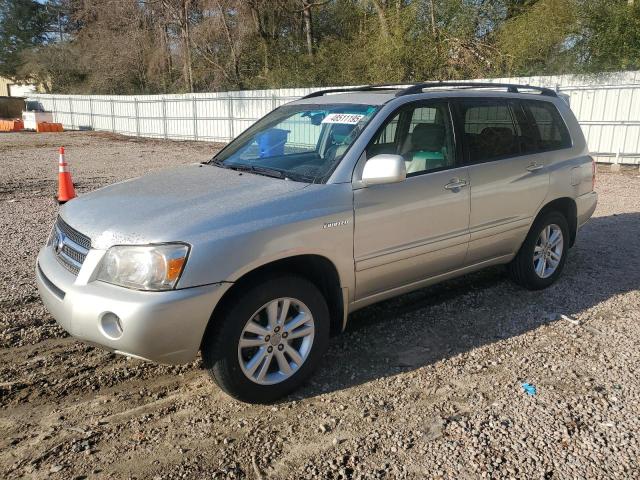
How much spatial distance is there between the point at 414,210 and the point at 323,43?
998 inches

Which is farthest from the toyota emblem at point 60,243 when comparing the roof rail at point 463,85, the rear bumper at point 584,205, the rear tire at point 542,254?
the rear bumper at point 584,205

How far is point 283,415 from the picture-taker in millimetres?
3238

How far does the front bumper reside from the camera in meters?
2.81

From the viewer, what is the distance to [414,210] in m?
3.87

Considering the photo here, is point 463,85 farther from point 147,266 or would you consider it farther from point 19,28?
point 19,28

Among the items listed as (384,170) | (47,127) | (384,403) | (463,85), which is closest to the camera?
(384,403)

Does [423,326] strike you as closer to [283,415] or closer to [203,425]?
[283,415]

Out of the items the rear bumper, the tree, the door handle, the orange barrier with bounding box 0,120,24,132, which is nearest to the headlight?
the door handle

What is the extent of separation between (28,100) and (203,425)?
40.6 metres

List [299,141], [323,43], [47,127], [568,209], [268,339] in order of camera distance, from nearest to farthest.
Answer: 1. [268,339]
2. [299,141]
3. [568,209]
4. [323,43]
5. [47,127]

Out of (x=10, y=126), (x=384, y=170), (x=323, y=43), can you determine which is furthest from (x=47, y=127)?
(x=384, y=170)

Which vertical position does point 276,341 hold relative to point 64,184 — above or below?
below

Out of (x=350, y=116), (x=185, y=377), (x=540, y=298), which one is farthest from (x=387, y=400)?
(x=540, y=298)

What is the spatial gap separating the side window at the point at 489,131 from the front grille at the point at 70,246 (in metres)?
2.85
